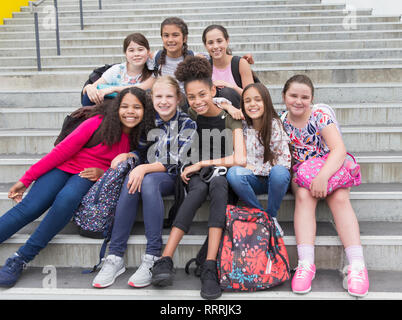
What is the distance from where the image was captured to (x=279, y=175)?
1.92 metres

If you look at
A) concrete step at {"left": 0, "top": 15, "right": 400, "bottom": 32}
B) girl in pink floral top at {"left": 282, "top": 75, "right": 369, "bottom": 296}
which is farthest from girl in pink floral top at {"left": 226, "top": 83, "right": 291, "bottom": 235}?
concrete step at {"left": 0, "top": 15, "right": 400, "bottom": 32}

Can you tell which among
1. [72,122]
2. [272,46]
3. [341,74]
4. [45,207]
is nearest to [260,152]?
[72,122]

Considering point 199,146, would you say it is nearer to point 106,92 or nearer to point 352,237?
point 106,92

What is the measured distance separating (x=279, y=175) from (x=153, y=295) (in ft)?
2.91

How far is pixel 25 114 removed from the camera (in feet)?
10.1

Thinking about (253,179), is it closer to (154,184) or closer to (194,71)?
(154,184)

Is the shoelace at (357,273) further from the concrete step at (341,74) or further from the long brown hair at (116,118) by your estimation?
the concrete step at (341,74)

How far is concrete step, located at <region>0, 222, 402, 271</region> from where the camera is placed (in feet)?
6.40

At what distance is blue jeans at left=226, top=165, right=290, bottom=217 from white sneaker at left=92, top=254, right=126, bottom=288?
0.74 m

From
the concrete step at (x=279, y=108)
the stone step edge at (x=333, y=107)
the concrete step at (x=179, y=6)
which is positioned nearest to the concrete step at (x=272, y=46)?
the concrete step at (x=179, y=6)

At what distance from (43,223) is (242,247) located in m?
1.06

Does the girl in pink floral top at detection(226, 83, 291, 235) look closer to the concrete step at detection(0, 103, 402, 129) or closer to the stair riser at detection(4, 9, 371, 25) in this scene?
the concrete step at detection(0, 103, 402, 129)

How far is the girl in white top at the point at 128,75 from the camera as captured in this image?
2.43m

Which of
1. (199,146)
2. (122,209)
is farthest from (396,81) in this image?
(122,209)
